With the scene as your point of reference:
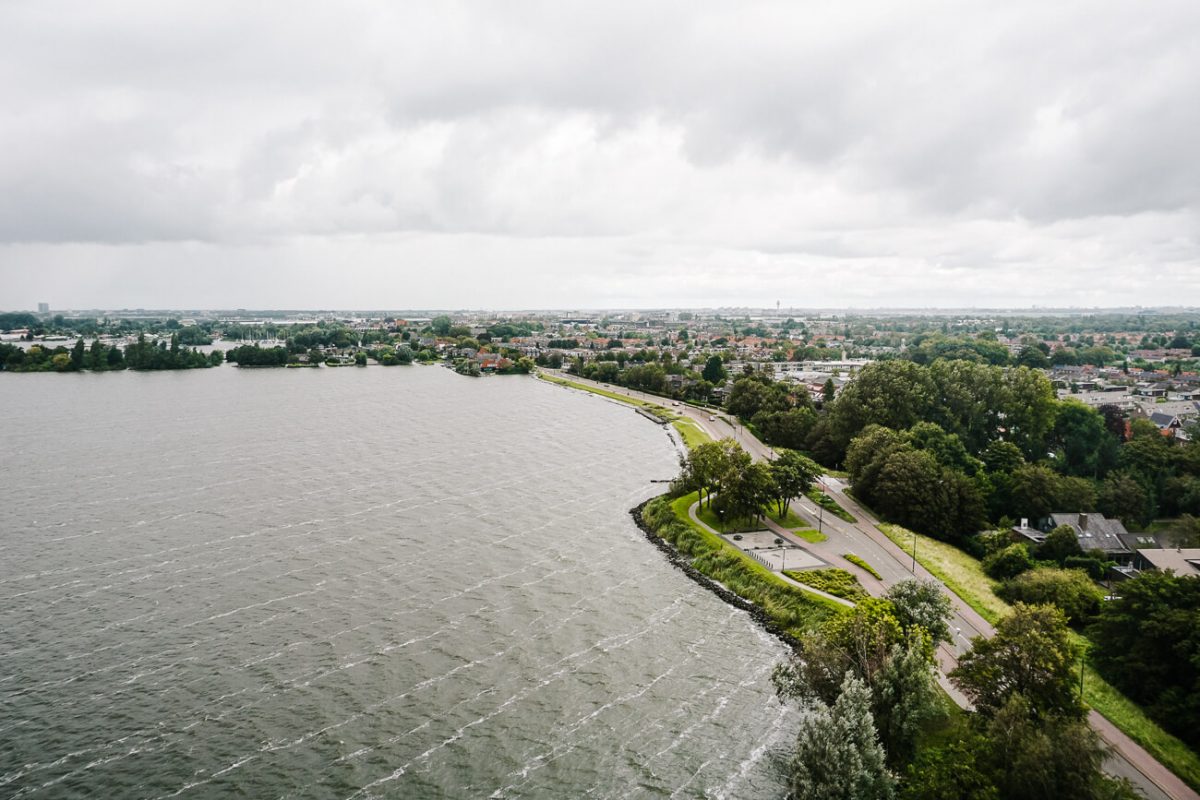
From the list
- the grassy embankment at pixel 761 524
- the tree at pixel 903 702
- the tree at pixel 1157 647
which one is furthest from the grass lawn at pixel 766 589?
the tree at pixel 1157 647

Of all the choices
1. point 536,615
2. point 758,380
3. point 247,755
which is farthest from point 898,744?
point 758,380

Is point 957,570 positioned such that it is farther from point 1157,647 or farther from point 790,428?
point 790,428

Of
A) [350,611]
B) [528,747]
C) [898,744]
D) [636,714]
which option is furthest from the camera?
[350,611]

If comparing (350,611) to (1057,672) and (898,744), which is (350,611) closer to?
(898,744)

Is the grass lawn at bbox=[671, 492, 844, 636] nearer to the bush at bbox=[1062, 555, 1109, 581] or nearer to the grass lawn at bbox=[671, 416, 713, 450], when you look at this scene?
the bush at bbox=[1062, 555, 1109, 581]

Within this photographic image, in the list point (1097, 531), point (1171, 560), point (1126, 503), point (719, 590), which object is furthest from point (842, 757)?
point (1126, 503)

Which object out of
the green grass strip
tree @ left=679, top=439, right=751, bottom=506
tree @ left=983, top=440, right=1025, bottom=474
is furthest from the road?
tree @ left=983, top=440, right=1025, bottom=474

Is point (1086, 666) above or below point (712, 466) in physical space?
below
